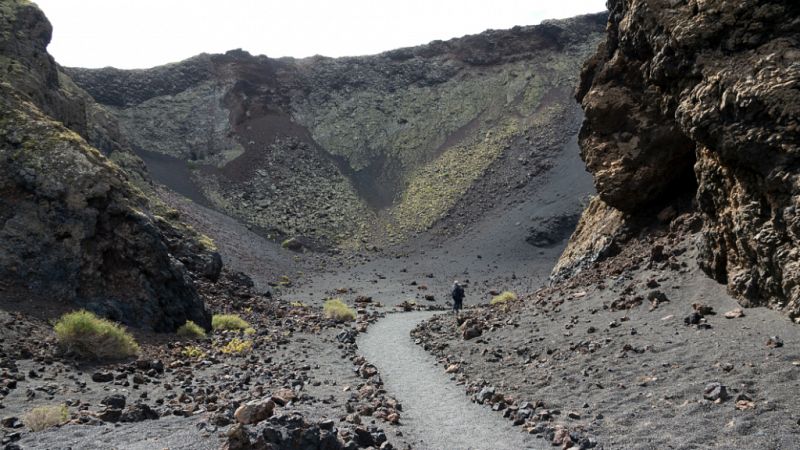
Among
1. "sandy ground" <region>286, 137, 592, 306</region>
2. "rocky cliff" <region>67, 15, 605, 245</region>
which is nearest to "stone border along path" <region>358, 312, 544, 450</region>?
"sandy ground" <region>286, 137, 592, 306</region>

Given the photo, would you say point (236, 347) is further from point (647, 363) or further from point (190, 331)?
point (647, 363)

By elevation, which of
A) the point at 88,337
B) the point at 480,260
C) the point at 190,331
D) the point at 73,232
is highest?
the point at 73,232

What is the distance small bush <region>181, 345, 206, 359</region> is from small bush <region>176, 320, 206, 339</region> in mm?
2031

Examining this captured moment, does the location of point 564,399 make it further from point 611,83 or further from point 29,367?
point 611,83

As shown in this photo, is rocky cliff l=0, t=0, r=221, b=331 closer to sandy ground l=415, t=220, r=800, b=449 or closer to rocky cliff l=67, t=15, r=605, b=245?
sandy ground l=415, t=220, r=800, b=449

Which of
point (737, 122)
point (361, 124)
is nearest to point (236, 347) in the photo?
point (737, 122)

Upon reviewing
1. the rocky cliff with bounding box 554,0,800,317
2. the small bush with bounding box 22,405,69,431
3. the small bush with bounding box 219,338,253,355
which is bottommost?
the small bush with bounding box 219,338,253,355

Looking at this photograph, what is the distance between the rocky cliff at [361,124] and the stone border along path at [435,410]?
4398 centimetres

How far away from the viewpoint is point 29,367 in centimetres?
1127

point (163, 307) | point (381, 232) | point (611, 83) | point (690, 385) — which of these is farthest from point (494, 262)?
point (690, 385)

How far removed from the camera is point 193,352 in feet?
49.5

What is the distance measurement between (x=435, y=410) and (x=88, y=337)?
8079 mm

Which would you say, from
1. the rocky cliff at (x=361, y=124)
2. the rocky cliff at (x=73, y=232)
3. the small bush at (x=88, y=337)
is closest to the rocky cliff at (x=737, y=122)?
the small bush at (x=88, y=337)

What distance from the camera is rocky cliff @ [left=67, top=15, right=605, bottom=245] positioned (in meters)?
63.2
